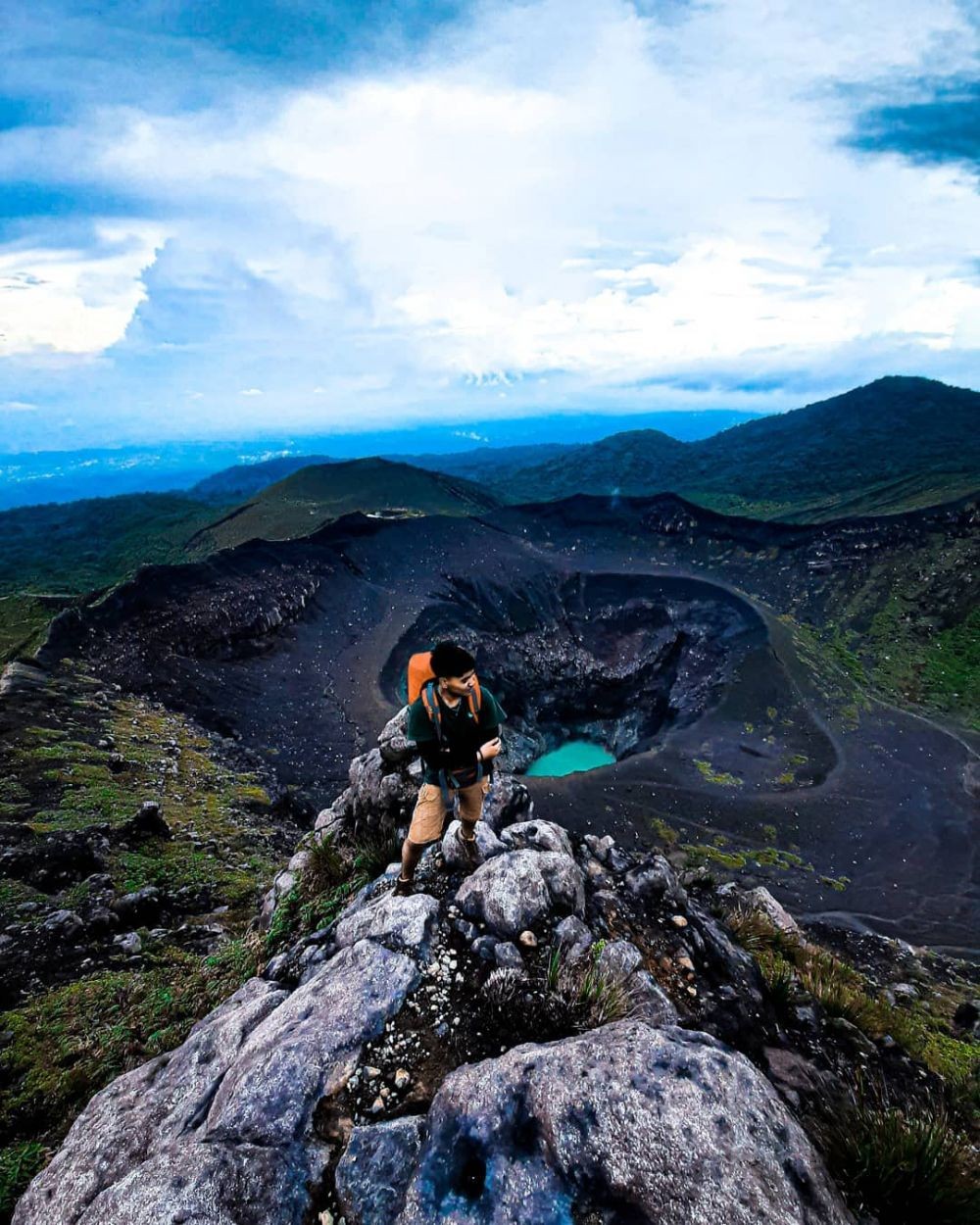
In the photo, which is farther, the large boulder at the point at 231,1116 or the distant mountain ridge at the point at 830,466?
the distant mountain ridge at the point at 830,466

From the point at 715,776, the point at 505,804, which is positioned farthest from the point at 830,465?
the point at 505,804

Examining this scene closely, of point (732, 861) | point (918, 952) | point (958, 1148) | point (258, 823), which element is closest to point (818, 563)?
point (732, 861)

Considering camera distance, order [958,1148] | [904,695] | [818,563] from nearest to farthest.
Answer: [958,1148]
[904,695]
[818,563]

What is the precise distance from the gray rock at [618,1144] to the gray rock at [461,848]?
2920 millimetres

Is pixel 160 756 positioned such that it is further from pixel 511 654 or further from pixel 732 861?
pixel 511 654

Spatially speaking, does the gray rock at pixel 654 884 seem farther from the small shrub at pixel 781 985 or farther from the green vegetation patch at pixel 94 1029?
the green vegetation patch at pixel 94 1029

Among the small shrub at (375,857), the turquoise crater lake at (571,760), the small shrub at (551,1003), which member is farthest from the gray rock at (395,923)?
the turquoise crater lake at (571,760)

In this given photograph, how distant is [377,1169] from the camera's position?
12.2ft

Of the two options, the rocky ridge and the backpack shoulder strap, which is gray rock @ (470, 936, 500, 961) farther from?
the backpack shoulder strap

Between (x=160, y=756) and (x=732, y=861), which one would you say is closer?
(x=160, y=756)

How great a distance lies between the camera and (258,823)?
2011 cm

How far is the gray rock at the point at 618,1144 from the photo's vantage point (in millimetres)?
3283

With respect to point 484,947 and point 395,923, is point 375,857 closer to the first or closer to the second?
Result: point 395,923

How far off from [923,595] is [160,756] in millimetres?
76567
